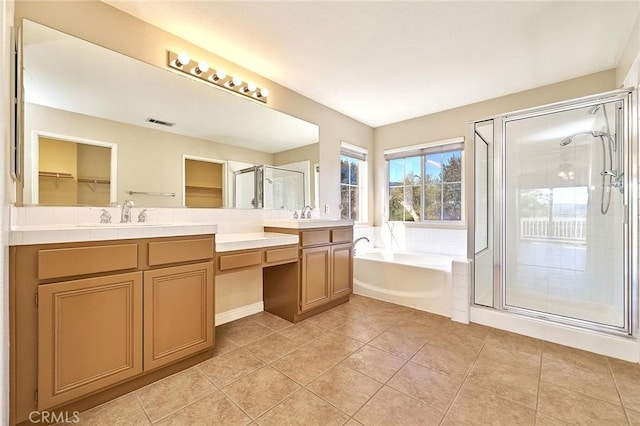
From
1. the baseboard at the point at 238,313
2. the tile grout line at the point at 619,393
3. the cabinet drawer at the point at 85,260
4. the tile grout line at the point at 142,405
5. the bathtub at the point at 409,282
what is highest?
the cabinet drawer at the point at 85,260

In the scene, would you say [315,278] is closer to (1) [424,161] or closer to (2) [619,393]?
(2) [619,393]

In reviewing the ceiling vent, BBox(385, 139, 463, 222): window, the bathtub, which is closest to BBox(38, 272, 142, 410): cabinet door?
the ceiling vent

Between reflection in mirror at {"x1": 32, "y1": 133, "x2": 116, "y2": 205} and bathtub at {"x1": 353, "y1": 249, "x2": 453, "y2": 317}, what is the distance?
2.57 m

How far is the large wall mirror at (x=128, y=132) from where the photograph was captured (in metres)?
1.61

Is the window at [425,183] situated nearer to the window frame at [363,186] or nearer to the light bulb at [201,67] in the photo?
the window frame at [363,186]

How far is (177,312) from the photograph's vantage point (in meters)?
1.68

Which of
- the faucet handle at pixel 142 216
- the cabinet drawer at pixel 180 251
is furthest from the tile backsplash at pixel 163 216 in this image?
the cabinet drawer at pixel 180 251

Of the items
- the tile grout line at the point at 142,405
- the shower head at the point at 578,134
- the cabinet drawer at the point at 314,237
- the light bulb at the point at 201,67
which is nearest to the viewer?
the tile grout line at the point at 142,405

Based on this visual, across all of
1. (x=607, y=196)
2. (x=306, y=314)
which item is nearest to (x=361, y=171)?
(x=306, y=314)

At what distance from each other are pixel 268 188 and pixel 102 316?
173 centimetres

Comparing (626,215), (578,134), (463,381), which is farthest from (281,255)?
(578,134)

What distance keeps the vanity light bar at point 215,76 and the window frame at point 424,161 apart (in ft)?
7.36

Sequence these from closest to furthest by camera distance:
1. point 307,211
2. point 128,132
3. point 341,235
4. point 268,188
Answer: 1. point 128,132
2. point 268,188
3. point 341,235
4. point 307,211

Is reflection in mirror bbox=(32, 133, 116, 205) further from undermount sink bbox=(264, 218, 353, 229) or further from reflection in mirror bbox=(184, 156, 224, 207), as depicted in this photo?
undermount sink bbox=(264, 218, 353, 229)
